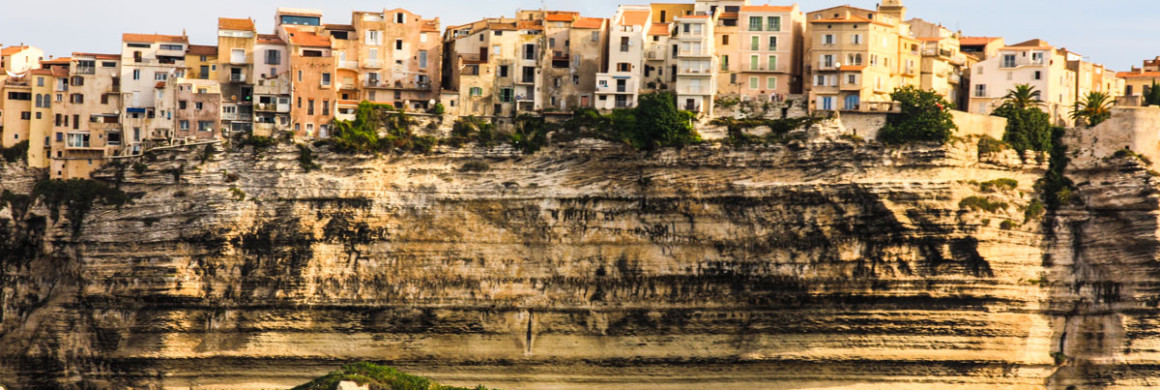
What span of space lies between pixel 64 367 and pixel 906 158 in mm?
26611

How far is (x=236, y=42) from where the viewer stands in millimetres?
66125

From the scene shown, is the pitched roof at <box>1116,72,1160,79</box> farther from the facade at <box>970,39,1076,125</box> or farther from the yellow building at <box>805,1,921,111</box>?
the yellow building at <box>805,1,921,111</box>

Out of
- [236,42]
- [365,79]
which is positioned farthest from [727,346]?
[236,42]

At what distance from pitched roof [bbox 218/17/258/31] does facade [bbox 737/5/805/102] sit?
49.9 ft

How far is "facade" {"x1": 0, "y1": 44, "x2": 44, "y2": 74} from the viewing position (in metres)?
69.2

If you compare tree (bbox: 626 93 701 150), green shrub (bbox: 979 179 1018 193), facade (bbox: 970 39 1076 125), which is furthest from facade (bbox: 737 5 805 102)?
green shrub (bbox: 979 179 1018 193)

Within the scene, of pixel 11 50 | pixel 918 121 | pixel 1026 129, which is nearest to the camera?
pixel 918 121

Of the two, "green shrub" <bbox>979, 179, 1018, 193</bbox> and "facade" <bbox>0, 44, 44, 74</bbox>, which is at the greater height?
"facade" <bbox>0, 44, 44, 74</bbox>

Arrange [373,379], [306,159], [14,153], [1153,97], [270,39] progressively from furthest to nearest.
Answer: [1153,97] < [270,39] < [14,153] < [306,159] < [373,379]

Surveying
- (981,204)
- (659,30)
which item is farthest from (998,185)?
(659,30)

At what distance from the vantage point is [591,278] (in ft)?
205

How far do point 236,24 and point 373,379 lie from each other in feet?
45.3

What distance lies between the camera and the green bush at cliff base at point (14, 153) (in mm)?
66000

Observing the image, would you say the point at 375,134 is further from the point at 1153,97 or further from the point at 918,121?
the point at 1153,97
